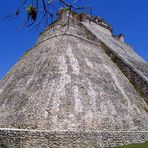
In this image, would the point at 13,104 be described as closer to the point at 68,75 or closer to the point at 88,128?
the point at 68,75

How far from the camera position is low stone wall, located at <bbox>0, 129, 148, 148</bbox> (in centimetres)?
1145

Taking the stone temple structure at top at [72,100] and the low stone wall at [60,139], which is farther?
the stone temple structure at top at [72,100]

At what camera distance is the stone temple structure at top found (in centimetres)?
1235

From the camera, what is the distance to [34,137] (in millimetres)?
11633

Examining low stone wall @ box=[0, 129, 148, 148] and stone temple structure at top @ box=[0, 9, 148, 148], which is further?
stone temple structure at top @ box=[0, 9, 148, 148]

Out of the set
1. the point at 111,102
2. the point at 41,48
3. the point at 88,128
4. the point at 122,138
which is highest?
the point at 41,48

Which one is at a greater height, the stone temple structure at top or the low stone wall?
the stone temple structure at top

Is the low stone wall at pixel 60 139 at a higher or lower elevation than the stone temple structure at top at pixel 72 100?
lower

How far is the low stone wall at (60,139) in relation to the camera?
11.4 m

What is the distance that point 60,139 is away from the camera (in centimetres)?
1205

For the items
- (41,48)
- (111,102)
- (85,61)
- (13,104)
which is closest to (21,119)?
(13,104)

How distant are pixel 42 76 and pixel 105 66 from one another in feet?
14.1

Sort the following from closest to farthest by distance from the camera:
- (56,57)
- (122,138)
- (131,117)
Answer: (122,138) → (131,117) → (56,57)

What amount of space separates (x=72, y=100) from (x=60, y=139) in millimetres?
2984
